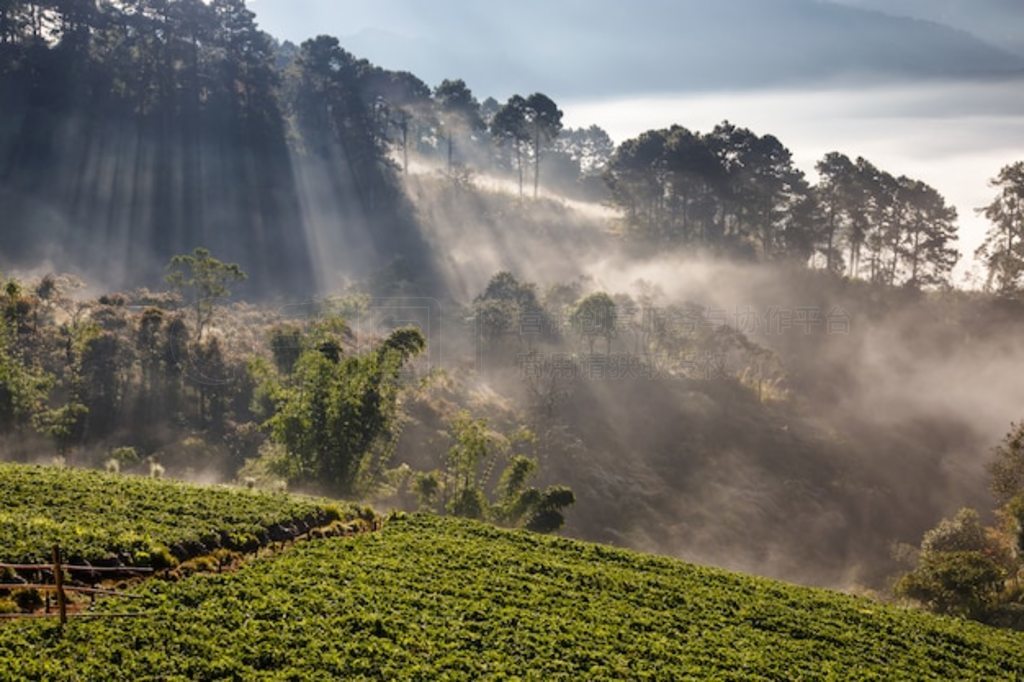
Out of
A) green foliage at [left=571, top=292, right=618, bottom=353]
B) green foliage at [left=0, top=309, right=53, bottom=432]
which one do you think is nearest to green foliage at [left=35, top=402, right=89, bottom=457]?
green foliage at [left=0, top=309, right=53, bottom=432]

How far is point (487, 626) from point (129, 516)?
13.2m

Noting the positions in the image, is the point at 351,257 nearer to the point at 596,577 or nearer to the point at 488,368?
the point at 488,368

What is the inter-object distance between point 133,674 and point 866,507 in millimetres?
63855

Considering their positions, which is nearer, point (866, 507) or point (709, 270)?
point (866, 507)

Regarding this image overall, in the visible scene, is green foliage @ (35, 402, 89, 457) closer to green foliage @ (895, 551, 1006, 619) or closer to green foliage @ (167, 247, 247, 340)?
green foliage @ (167, 247, 247, 340)

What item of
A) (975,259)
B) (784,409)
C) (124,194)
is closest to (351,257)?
(124,194)

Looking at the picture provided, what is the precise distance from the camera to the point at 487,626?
79.2ft

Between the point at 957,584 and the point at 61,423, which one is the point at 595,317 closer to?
the point at 957,584

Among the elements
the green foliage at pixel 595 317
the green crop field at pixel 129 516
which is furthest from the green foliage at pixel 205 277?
the green crop field at pixel 129 516

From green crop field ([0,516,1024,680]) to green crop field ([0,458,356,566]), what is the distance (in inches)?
81.9

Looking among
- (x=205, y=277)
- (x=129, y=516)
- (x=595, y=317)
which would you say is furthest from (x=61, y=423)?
(x=595, y=317)

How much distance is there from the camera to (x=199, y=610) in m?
21.9

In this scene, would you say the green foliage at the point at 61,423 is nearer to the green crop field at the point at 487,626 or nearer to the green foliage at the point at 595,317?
the green crop field at the point at 487,626

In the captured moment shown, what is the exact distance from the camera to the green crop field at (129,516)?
24016 millimetres
